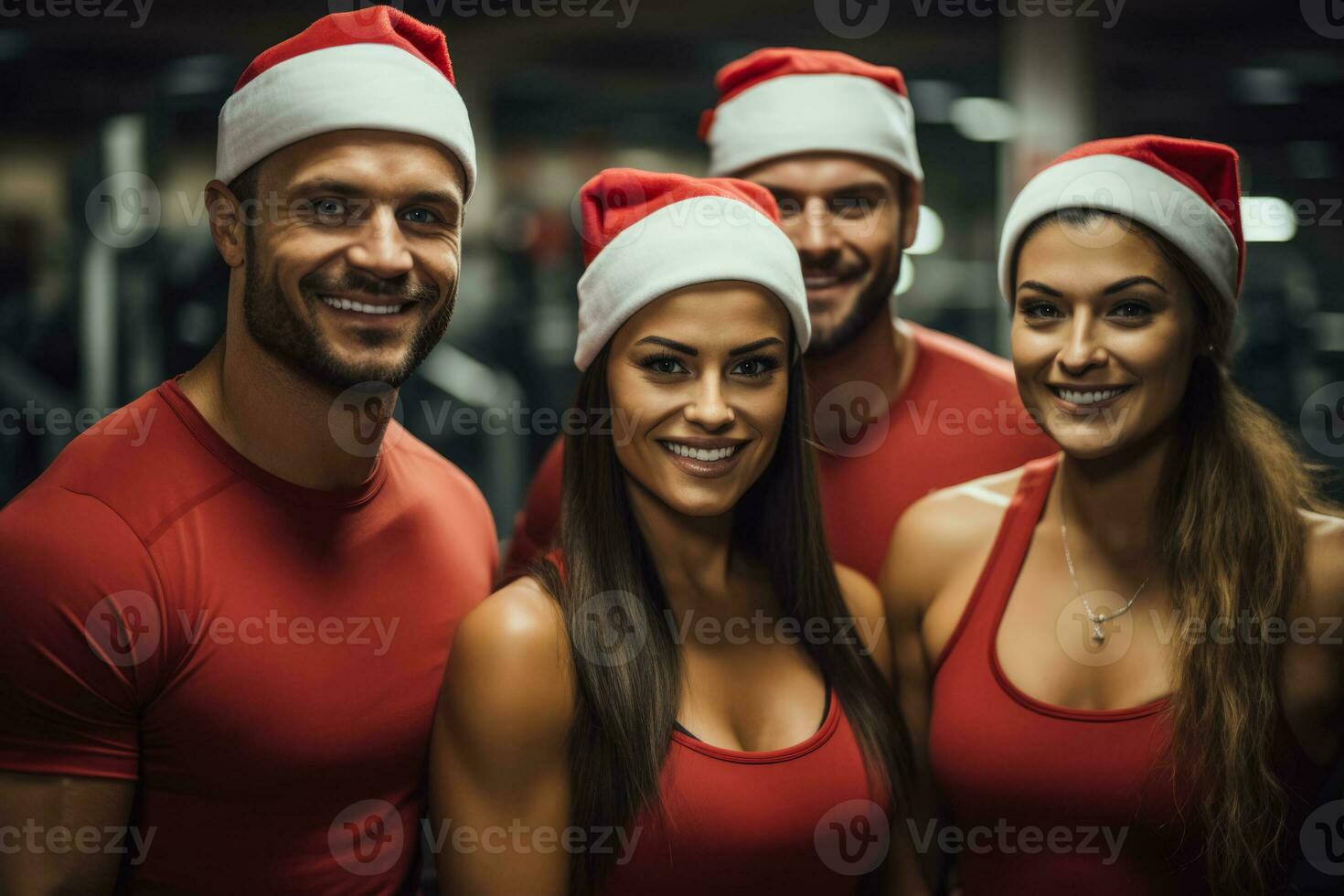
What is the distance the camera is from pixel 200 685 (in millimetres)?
1742

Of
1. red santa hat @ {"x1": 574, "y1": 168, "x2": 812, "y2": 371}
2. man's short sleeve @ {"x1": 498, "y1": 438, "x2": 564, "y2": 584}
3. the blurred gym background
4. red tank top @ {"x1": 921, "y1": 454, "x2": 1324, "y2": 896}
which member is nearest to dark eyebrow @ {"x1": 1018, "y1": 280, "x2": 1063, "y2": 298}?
red santa hat @ {"x1": 574, "y1": 168, "x2": 812, "y2": 371}

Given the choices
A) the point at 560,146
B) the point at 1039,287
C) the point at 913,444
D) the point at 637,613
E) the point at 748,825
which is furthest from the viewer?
the point at 560,146

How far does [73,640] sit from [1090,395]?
1.56m

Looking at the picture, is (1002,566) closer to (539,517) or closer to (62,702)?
(539,517)

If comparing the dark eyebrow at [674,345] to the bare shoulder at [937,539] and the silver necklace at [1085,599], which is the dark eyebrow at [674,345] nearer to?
the bare shoulder at [937,539]

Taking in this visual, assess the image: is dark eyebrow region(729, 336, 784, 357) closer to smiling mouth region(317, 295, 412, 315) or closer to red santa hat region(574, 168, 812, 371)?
red santa hat region(574, 168, 812, 371)

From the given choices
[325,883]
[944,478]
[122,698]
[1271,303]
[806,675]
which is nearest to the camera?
[122,698]

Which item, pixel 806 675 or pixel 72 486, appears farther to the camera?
pixel 806 675

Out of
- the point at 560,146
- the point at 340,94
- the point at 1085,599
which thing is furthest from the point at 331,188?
the point at 560,146

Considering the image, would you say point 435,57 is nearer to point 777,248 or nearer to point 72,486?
point 777,248

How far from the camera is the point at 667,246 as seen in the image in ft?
6.21

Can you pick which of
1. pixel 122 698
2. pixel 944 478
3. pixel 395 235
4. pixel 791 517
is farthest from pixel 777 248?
pixel 122 698

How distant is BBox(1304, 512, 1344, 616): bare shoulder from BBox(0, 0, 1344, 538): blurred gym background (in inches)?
131

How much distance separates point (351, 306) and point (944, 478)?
4.26 feet
